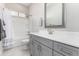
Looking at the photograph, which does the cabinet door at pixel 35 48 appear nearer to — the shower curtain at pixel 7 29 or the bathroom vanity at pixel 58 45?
the bathroom vanity at pixel 58 45

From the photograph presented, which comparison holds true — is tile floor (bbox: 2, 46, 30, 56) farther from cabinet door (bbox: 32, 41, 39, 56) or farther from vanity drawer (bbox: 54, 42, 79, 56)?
vanity drawer (bbox: 54, 42, 79, 56)

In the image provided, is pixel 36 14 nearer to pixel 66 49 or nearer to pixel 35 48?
pixel 35 48

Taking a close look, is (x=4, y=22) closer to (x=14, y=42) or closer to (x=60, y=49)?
(x=14, y=42)

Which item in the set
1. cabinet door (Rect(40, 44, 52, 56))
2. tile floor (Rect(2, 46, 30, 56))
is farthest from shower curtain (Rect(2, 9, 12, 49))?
Answer: cabinet door (Rect(40, 44, 52, 56))

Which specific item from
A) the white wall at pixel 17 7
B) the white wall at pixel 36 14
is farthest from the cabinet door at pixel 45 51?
the white wall at pixel 17 7

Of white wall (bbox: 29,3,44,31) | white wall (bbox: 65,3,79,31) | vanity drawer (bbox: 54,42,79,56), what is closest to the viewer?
vanity drawer (bbox: 54,42,79,56)

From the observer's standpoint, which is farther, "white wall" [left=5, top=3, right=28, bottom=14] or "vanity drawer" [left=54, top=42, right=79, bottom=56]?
"white wall" [left=5, top=3, right=28, bottom=14]

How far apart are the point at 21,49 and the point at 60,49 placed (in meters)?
0.80

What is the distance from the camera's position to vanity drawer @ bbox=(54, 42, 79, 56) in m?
0.79

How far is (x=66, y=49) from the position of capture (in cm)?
89

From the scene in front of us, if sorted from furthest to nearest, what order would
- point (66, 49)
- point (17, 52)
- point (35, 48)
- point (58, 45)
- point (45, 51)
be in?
point (35, 48)
point (17, 52)
point (45, 51)
point (58, 45)
point (66, 49)

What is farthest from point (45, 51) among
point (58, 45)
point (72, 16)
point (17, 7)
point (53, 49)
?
point (17, 7)

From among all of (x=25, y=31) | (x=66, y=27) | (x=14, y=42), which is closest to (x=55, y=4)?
(x=66, y=27)

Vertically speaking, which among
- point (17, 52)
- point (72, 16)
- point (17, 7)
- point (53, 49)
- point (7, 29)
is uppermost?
point (17, 7)
